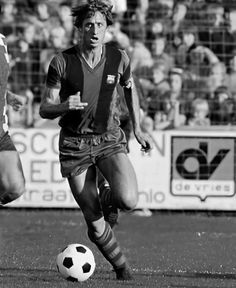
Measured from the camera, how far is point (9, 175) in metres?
7.30

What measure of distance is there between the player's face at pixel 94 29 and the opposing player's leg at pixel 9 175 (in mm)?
1122

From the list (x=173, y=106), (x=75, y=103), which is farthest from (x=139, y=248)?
(x=173, y=106)

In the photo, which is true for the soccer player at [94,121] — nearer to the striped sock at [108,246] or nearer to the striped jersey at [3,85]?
the striped sock at [108,246]

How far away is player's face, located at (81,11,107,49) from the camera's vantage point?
7621 mm

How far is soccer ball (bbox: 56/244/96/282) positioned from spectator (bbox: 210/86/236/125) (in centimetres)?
754

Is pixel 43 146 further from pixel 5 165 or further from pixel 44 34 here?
pixel 5 165

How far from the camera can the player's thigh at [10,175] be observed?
7.28m

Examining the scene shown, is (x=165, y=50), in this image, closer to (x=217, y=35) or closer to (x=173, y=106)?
(x=217, y=35)

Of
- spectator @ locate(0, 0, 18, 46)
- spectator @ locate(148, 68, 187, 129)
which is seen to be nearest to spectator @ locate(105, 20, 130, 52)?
spectator @ locate(148, 68, 187, 129)

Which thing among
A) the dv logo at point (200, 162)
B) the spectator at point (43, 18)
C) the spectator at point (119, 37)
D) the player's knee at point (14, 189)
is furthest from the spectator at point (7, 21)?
the player's knee at point (14, 189)

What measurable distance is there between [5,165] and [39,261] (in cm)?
208

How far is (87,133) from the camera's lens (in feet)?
25.4

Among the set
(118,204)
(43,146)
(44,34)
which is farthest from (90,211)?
(44,34)

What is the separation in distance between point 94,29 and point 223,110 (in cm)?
761
